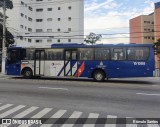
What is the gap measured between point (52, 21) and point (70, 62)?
5530cm

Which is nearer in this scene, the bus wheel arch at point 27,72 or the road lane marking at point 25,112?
the road lane marking at point 25,112

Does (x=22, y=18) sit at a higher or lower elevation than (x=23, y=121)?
higher

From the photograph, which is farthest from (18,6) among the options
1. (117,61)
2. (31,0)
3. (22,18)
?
(117,61)

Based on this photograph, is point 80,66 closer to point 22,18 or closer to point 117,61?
point 117,61

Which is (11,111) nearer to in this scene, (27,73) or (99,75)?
(99,75)

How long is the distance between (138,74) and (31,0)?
61.9m

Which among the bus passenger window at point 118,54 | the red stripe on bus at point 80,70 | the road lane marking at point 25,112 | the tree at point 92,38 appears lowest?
the road lane marking at point 25,112

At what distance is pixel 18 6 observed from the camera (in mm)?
68500

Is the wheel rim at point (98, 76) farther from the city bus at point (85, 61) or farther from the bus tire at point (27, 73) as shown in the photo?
the bus tire at point (27, 73)

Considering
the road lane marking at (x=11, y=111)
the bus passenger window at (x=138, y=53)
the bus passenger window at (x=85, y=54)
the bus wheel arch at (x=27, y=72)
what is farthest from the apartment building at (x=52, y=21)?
the road lane marking at (x=11, y=111)

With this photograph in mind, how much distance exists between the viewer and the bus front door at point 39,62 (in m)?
23.8

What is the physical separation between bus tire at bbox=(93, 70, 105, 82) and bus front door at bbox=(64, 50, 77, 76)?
68.3 inches

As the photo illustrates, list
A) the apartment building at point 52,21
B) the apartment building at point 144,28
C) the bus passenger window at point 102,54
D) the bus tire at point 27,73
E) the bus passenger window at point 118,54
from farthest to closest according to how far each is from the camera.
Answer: the apartment building at point 144,28 → the apartment building at point 52,21 → the bus tire at point 27,73 → the bus passenger window at point 102,54 → the bus passenger window at point 118,54

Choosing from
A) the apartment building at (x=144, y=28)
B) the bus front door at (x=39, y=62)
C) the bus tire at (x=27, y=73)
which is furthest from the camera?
the apartment building at (x=144, y=28)
